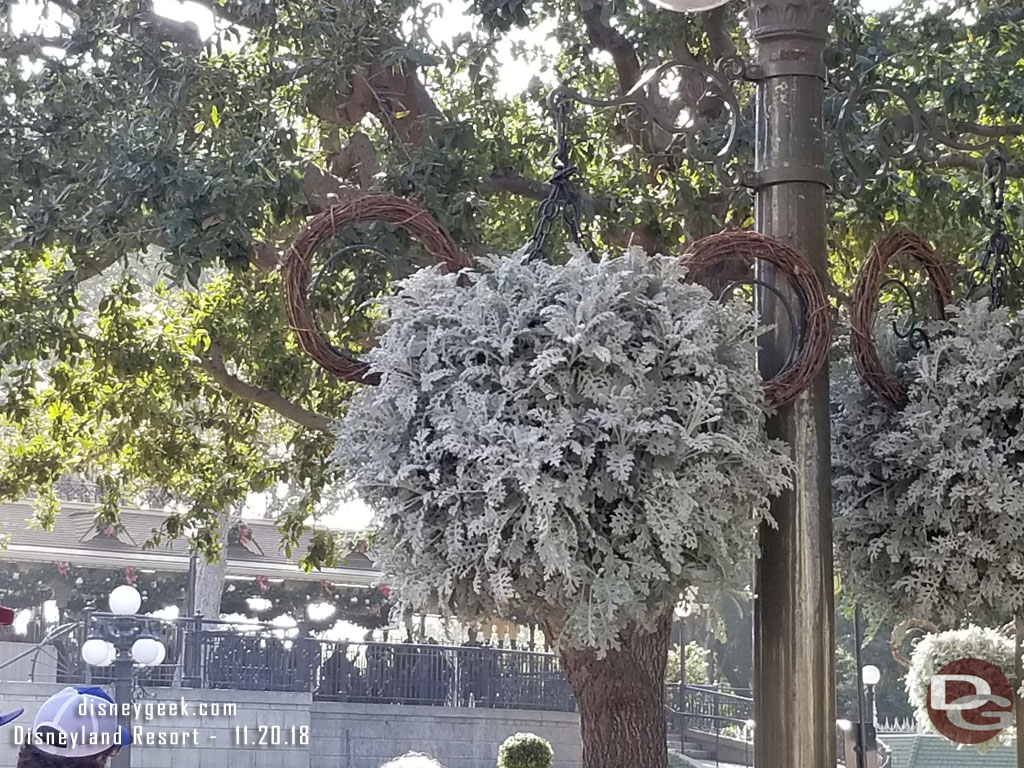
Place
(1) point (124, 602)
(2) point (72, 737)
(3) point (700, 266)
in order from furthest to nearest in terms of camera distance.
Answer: (1) point (124, 602), (2) point (72, 737), (3) point (700, 266)

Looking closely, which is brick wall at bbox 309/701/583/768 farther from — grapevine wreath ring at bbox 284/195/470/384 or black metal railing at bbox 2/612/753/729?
grapevine wreath ring at bbox 284/195/470/384

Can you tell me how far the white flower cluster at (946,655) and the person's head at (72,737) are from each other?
2995 millimetres

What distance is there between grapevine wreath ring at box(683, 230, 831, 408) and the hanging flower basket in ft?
0.52

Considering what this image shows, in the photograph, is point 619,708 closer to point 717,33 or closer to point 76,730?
point 76,730

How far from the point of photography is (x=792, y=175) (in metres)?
2.13

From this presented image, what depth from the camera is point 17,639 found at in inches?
614

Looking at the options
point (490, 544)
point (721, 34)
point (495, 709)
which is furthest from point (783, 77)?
point (495, 709)

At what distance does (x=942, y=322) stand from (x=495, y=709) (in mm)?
12634

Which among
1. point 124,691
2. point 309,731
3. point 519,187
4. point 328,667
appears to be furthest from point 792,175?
point 328,667

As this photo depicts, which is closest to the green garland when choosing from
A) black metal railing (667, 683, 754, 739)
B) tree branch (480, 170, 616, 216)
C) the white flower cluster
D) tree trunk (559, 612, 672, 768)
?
black metal railing (667, 683, 754, 739)

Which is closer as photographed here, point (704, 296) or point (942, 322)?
point (704, 296)

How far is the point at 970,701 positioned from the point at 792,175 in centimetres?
458

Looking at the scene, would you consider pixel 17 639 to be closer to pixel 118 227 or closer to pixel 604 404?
pixel 118 227

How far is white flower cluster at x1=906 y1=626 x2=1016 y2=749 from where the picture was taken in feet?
16.5
